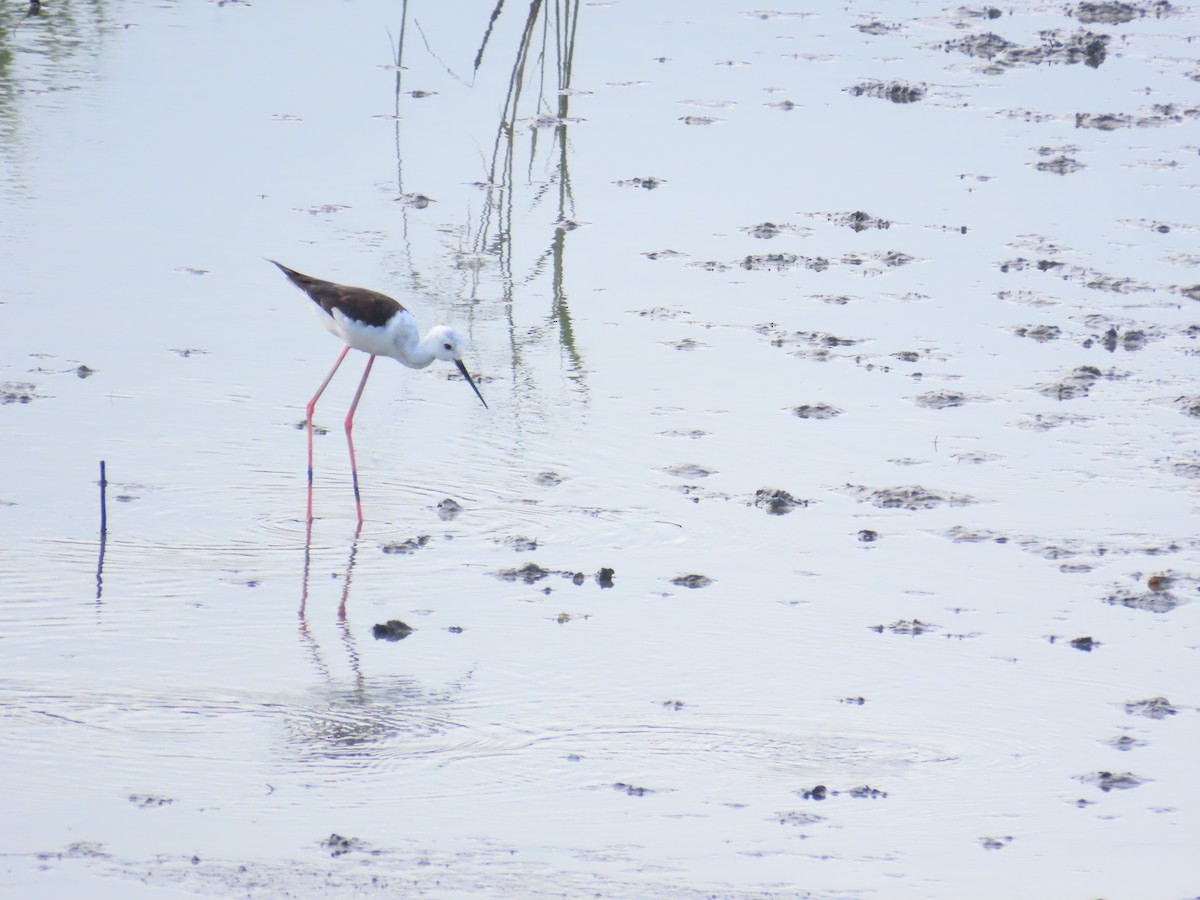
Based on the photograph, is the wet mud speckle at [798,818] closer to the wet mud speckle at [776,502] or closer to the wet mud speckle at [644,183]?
the wet mud speckle at [776,502]

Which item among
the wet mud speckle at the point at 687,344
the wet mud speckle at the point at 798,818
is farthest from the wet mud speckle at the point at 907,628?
the wet mud speckle at the point at 687,344

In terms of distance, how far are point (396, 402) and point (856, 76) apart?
6.33 m

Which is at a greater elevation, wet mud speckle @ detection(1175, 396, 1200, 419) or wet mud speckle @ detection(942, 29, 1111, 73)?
wet mud speckle @ detection(942, 29, 1111, 73)

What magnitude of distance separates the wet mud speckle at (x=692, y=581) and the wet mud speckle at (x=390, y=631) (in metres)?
0.96

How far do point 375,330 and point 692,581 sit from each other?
196 centimetres

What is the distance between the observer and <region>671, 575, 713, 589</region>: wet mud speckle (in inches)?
241

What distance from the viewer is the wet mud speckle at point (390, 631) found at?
5.69 meters

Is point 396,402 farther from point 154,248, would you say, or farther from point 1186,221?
point 1186,221

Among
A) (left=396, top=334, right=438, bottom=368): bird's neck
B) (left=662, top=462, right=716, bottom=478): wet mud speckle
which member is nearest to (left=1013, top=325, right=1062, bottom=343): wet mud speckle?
(left=662, top=462, right=716, bottom=478): wet mud speckle

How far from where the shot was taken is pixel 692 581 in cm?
614

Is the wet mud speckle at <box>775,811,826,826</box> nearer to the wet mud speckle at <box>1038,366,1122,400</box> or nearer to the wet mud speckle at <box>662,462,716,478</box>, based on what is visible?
the wet mud speckle at <box>662,462,716,478</box>

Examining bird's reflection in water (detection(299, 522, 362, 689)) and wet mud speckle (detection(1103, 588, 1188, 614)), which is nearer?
bird's reflection in water (detection(299, 522, 362, 689))

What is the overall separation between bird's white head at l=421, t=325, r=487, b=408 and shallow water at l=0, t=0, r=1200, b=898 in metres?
0.28

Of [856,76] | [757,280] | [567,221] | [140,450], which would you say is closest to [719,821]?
[140,450]
